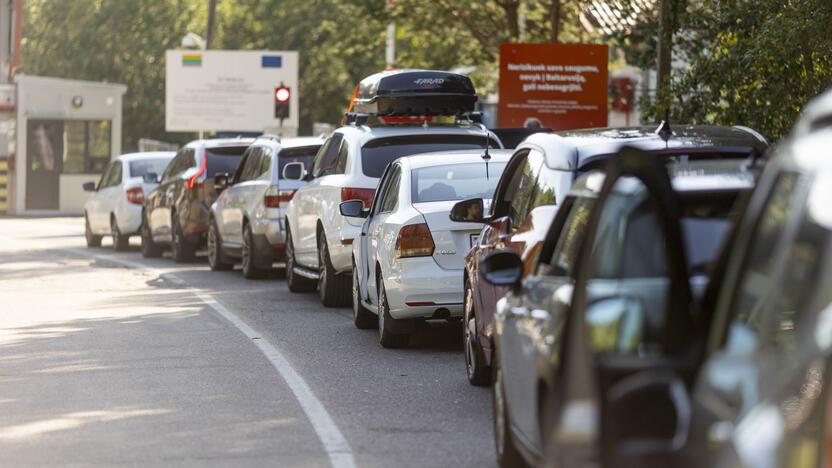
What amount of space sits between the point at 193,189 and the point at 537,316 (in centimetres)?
1710

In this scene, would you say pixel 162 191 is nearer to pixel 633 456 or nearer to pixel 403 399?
pixel 403 399

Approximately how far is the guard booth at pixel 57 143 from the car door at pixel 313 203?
98.7 ft

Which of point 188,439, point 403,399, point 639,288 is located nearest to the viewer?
point 639,288

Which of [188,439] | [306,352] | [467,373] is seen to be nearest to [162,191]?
[306,352]

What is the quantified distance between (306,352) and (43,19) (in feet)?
194

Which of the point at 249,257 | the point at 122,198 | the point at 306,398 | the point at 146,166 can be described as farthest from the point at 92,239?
the point at 306,398

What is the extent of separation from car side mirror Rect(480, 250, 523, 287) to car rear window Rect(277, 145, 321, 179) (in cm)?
1239

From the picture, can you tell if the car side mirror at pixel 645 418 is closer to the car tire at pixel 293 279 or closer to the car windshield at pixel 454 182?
the car windshield at pixel 454 182

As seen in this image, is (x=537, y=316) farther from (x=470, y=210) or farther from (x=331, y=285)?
(x=331, y=285)

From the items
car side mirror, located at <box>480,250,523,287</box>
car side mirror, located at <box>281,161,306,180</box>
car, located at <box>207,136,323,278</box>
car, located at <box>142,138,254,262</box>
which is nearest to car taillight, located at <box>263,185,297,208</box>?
car, located at <box>207,136,323,278</box>

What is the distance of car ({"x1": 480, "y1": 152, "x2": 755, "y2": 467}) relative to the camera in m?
3.82

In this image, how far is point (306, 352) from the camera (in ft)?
40.1

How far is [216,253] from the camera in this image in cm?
2166

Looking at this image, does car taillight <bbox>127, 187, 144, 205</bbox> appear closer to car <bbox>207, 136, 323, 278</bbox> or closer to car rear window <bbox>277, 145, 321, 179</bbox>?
car <bbox>207, 136, 323, 278</bbox>
